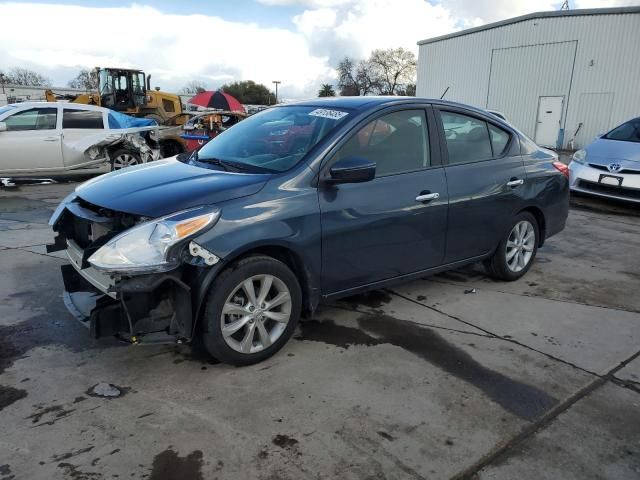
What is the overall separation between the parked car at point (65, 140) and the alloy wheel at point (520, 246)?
8.80m

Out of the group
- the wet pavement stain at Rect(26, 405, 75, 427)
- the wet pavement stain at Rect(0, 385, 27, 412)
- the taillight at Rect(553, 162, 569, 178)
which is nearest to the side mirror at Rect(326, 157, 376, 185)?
the wet pavement stain at Rect(26, 405, 75, 427)

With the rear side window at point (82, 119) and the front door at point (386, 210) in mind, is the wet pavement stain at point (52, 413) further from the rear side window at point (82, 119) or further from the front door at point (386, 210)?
the rear side window at point (82, 119)

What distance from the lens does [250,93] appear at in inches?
3056

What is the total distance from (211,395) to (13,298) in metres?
2.42

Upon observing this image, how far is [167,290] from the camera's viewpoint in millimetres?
2973

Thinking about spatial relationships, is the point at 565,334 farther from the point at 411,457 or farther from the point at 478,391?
the point at 411,457

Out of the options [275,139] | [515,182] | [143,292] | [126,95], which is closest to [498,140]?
[515,182]

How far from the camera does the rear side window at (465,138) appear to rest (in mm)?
4227

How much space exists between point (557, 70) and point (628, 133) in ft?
52.7

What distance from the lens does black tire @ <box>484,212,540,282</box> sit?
15.7 ft

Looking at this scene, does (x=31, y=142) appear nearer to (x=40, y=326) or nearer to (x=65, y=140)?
(x=65, y=140)

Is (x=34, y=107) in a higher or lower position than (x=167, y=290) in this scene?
higher

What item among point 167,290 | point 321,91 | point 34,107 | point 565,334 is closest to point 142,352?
point 167,290

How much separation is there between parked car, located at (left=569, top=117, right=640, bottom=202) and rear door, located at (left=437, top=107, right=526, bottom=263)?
14.5 feet
